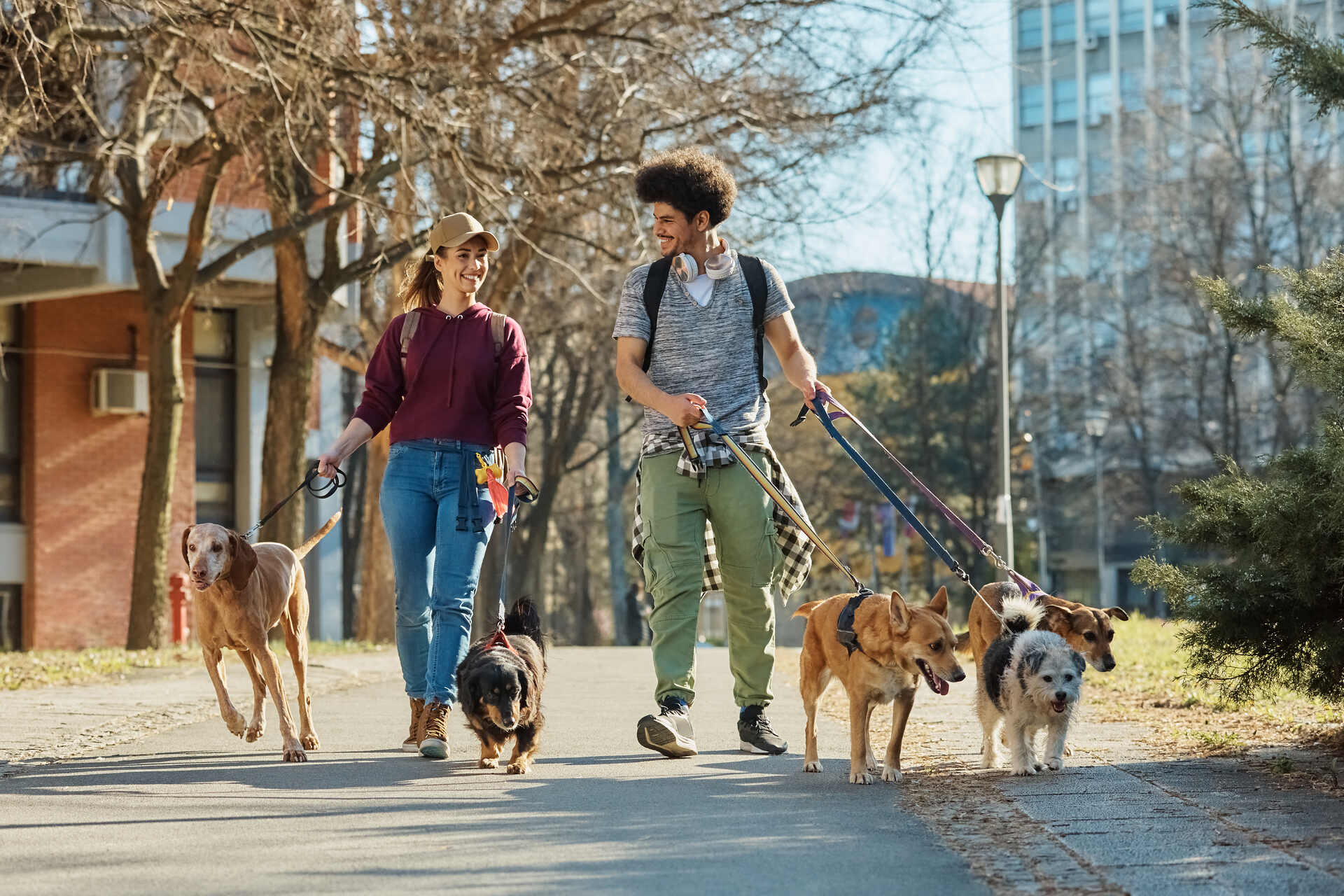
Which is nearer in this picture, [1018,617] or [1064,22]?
[1018,617]

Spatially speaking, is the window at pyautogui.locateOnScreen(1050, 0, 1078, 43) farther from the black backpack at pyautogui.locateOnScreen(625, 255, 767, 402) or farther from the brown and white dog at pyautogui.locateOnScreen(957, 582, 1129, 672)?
the black backpack at pyautogui.locateOnScreen(625, 255, 767, 402)

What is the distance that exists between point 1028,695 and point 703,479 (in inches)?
63.1

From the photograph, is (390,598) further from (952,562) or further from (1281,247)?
(1281,247)

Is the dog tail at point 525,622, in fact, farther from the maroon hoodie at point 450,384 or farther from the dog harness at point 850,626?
the dog harness at point 850,626

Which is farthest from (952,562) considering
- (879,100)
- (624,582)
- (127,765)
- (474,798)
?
(624,582)

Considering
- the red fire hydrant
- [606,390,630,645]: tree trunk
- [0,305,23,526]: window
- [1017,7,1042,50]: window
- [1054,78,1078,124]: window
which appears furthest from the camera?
[1054,78,1078,124]: window

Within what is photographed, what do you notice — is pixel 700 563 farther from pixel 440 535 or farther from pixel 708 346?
pixel 440 535

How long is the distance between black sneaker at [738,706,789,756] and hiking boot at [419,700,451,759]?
130 centimetres

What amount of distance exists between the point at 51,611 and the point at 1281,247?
30060mm

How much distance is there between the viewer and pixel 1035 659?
277 inches

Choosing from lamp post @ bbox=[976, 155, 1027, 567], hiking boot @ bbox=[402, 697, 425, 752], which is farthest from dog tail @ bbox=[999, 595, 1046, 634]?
lamp post @ bbox=[976, 155, 1027, 567]

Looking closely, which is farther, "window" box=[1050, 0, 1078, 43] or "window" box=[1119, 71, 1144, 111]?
"window" box=[1050, 0, 1078, 43]

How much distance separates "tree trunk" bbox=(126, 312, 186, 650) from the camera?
707 inches

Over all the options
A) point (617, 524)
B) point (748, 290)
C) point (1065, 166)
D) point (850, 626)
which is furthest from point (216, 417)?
point (1065, 166)
